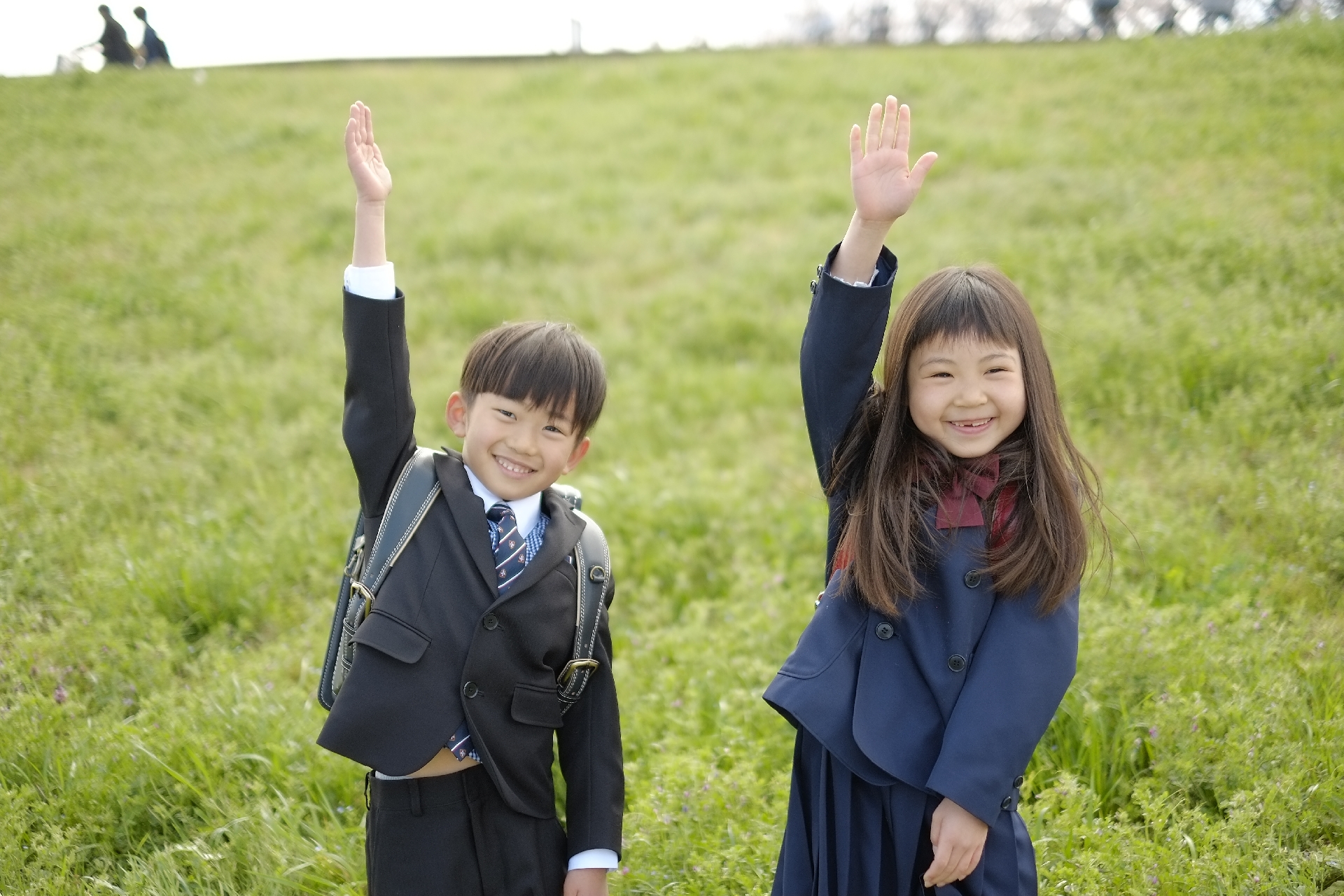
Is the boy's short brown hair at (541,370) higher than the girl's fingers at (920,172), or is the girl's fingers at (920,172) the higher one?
the girl's fingers at (920,172)

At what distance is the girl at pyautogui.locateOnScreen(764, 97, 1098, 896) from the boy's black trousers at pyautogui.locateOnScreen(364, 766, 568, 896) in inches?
23.1

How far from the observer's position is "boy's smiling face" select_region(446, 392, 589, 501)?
2227 millimetres

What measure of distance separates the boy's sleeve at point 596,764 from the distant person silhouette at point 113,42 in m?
16.8

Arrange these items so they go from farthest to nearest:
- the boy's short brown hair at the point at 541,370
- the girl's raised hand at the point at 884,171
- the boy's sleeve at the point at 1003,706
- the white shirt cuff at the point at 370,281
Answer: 1. the boy's short brown hair at the point at 541,370
2. the white shirt cuff at the point at 370,281
3. the girl's raised hand at the point at 884,171
4. the boy's sleeve at the point at 1003,706

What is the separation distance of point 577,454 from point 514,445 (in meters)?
0.21

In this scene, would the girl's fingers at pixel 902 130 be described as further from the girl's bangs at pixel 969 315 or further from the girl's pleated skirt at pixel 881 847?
the girl's pleated skirt at pixel 881 847

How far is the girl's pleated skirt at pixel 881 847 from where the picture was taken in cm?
205

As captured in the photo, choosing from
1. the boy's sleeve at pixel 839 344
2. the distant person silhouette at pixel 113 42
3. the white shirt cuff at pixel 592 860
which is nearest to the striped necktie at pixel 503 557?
the white shirt cuff at pixel 592 860

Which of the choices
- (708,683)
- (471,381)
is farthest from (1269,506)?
(471,381)

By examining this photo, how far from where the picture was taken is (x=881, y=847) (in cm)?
210

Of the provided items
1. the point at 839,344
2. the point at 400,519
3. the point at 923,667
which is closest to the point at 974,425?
the point at 839,344

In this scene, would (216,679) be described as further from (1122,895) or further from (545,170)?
(545,170)

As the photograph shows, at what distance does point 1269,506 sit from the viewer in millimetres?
4082

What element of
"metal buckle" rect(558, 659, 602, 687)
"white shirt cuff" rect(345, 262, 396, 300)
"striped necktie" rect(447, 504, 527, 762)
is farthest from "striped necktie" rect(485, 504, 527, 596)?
"white shirt cuff" rect(345, 262, 396, 300)
